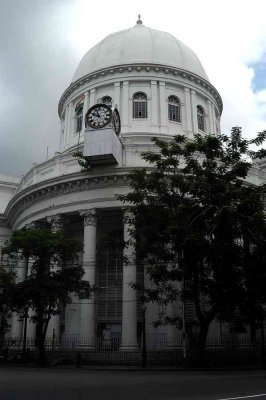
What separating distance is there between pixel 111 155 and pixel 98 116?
3993 mm

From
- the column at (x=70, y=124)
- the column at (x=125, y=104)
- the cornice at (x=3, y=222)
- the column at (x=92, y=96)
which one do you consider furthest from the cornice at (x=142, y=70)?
the cornice at (x=3, y=222)

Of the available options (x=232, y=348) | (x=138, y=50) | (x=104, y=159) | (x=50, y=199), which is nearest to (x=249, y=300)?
(x=232, y=348)

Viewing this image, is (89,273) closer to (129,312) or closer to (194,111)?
(129,312)

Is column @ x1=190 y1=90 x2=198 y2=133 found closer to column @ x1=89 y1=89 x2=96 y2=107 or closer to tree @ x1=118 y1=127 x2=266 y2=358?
column @ x1=89 y1=89 x2=96 y2=107

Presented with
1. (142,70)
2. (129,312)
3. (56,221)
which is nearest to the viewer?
(129,312)

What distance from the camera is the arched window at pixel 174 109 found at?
39.9 metres

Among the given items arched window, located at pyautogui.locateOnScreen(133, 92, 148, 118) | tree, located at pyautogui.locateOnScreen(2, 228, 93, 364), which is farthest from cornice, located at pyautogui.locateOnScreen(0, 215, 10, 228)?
tree, located at pyautogui.locateOnScreen(2, 228, 93, 364)

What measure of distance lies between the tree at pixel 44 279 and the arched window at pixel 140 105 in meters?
17.1

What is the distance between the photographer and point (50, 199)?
32.6m

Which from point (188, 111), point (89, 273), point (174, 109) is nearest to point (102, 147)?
point (89, 273)

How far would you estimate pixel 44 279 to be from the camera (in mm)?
24016

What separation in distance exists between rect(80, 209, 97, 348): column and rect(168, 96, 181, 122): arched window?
534 inches

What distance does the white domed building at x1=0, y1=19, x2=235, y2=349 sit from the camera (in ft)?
97.2

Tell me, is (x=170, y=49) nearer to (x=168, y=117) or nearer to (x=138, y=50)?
(x=138, y=50)
